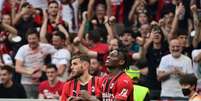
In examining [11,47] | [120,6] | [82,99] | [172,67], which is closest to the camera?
[82,99]

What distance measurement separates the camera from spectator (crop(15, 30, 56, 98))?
14.1 meters

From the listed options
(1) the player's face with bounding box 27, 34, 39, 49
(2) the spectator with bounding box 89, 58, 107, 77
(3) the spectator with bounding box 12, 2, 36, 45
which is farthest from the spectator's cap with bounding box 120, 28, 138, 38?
(3) the spectator with bounding box 12, 2, 36, 45

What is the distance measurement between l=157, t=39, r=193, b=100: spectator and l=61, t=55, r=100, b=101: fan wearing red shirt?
13.2ft

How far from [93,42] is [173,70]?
1773 mm

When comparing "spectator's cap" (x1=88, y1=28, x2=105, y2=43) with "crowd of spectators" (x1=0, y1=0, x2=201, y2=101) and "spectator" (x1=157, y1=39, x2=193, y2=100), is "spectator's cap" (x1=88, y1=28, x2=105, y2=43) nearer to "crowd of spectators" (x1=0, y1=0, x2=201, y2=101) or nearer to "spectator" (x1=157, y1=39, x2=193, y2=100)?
"crowd of spectators" (x1=0, y1=0, x2=201, y2=101)

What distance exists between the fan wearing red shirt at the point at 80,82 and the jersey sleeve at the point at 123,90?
1.01 ft

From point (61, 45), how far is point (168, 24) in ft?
7.94

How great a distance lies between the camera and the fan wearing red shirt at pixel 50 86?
13.5 m

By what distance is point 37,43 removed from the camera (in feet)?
47.1

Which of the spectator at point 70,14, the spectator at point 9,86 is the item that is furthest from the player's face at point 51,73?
the spectator at point 70,14

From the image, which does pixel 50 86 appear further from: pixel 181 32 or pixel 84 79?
pixel 84 79

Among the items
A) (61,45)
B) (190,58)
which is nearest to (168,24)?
(190,58)

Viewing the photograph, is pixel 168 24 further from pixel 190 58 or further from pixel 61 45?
pixel 61 45

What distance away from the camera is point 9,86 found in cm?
1366
